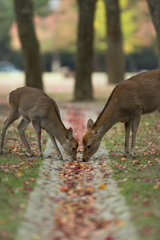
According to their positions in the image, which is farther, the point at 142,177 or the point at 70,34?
the point at 70,34

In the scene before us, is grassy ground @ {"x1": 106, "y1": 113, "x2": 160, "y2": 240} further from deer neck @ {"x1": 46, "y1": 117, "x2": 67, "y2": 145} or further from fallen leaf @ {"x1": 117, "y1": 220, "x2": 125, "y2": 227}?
A: deer neck @ {"x1": 46, "y1": 117, "x2": 67, "y2": 145}

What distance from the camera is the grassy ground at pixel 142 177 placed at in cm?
458

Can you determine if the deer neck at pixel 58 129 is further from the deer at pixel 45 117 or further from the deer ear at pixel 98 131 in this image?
the deer ear at pixel 98 131

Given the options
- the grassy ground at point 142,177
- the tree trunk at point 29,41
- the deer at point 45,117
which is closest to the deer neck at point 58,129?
the deer at point 45,117

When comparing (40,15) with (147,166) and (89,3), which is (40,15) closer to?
(89,3)

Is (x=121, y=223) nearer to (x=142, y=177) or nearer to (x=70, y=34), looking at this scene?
(x=142, y=177)

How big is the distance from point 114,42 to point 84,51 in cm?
752

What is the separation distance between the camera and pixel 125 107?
26.2 ft

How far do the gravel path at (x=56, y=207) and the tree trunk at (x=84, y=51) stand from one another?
36.9 feet

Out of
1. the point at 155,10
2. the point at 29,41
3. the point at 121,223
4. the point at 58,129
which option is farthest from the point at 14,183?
the point at 29,41

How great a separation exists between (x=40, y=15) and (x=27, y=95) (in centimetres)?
4732

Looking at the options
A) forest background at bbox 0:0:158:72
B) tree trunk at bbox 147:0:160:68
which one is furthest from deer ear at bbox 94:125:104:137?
forest background at bbox 0:0:158:72

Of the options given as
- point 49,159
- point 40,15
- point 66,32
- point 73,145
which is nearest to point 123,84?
point 73,145

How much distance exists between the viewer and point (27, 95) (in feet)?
28.2
